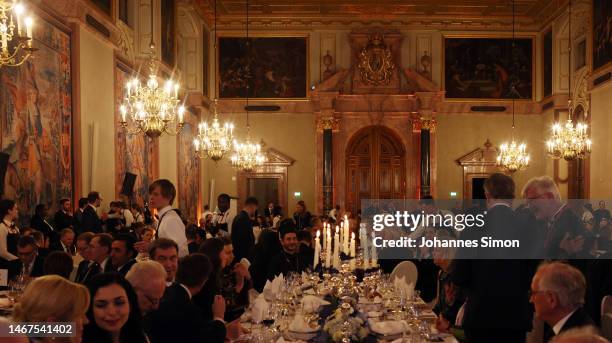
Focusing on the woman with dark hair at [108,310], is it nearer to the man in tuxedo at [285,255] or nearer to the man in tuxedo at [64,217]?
the man in tuxedo at [285,255]

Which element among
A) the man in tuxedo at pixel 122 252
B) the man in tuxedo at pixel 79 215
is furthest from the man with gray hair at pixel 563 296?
the man in tuxedo at pixel 79 215

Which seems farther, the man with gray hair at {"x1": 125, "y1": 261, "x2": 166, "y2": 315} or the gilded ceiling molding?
the gilded ceiling molding

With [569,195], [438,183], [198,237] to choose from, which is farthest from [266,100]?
[198,237]

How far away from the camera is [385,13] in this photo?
70.0ft

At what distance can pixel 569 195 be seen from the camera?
65.0 feet

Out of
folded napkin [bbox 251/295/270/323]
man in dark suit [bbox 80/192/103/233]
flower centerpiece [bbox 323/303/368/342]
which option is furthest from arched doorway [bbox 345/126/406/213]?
flower centerpiece [bbox 323/303/368/342]

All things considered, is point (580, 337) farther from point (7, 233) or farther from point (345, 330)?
point (7, 233)

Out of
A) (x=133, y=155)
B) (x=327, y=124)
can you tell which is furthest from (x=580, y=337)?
(x=327, y=124)

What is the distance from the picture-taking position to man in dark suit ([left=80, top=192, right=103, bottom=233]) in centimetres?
1009

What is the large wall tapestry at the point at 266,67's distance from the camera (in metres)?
21.7

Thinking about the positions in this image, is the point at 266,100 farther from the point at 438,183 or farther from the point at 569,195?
the point at 569,195

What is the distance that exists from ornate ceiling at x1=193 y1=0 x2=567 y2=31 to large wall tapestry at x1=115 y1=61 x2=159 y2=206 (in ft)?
23.3

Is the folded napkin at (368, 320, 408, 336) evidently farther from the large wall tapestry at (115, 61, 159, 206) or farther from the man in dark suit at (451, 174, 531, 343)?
the large wall tapestry at (115, 61, 159, 206)

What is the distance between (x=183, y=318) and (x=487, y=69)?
19.9 metres
